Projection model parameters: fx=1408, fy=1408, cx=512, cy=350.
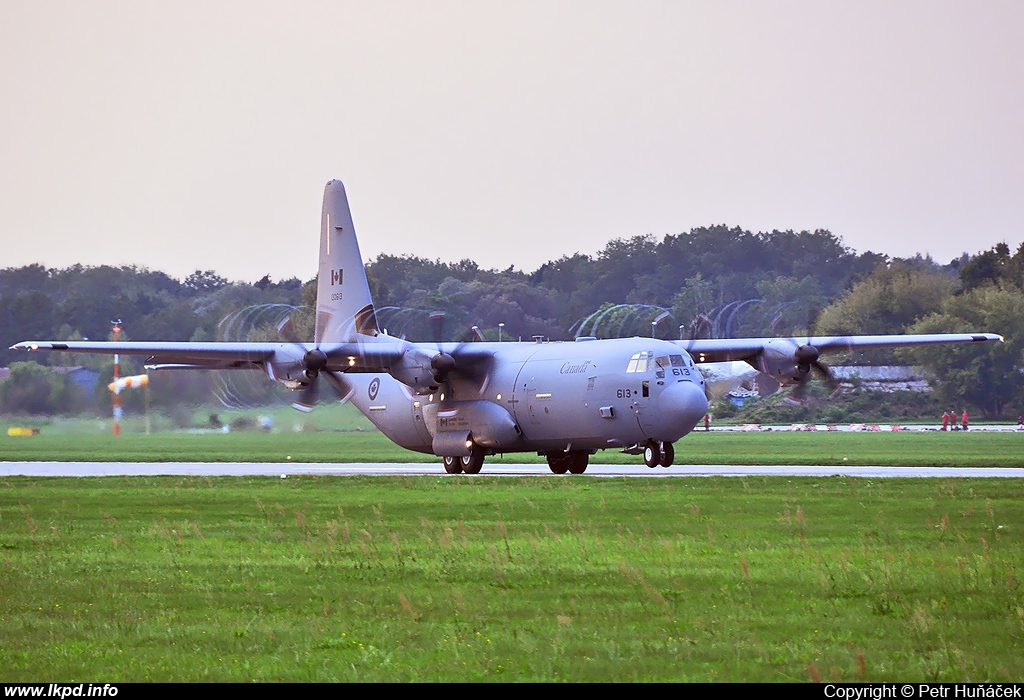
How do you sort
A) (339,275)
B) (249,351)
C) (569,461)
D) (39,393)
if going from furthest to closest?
1. (39,393)
2. (339,275)
3. (569,461)
4. (249,351)

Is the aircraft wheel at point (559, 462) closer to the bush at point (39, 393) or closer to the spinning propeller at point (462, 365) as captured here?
the spinning propeller at point (462, 365)

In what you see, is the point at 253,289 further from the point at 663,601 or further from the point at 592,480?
the point at 663,601

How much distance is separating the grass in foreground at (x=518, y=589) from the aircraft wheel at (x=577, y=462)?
36.1ft

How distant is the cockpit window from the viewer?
3444cm

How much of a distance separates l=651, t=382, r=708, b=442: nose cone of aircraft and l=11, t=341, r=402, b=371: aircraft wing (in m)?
7.86

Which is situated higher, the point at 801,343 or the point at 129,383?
the point at 801,343

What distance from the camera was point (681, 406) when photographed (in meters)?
33.6

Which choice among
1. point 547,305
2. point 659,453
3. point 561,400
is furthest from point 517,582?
point 547,305

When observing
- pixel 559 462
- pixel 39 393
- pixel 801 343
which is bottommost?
pixel 559 462

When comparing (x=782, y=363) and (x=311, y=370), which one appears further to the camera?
(x=782, y=363)

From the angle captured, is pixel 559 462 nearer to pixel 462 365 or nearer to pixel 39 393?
pixel 462 365

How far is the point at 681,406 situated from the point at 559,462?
6.04 metres

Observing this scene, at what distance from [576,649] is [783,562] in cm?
644
